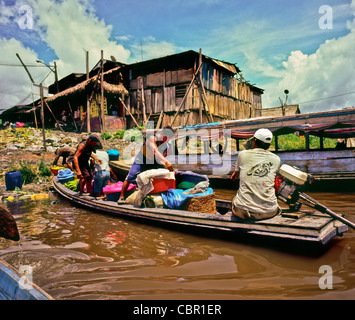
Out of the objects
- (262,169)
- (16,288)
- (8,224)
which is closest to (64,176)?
(8,224)

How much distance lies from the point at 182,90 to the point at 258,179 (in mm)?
15233

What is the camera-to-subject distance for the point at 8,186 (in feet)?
30.3

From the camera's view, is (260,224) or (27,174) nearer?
(260,224)

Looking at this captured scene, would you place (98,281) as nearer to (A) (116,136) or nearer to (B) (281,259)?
(B) (281,259)

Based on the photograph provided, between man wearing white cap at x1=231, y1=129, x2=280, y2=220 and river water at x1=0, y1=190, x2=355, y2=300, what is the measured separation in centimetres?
48

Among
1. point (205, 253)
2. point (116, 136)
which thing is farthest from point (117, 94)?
point (205, 253)

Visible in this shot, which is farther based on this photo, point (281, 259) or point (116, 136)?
point (116, 136)

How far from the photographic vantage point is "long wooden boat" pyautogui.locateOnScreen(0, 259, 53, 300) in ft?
5.31

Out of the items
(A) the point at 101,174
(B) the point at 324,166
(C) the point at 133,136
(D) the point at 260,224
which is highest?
(C) the point at 133,136

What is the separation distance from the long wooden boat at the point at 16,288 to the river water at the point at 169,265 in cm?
66

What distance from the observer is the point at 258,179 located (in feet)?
10.3

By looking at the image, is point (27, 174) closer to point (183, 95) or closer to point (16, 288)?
point (16, 288)

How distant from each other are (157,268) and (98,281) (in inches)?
27.2

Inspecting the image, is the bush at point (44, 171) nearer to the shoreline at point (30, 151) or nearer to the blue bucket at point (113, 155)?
the shoreline at point (30, 151)
